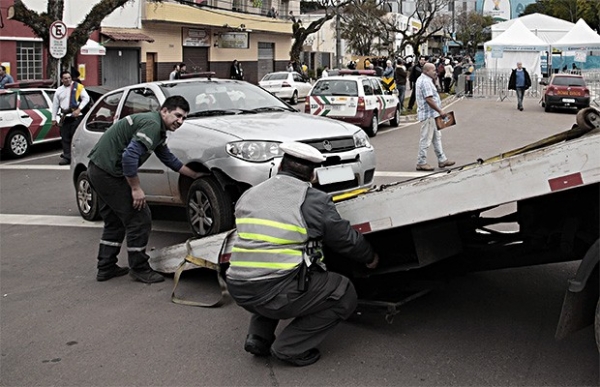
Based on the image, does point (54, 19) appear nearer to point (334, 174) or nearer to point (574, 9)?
point (334, 174)

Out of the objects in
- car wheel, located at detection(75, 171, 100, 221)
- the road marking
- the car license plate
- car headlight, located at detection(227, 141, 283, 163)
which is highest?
car headlight, located at detection(227, 141, 283, 163)

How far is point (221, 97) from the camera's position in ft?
26.2

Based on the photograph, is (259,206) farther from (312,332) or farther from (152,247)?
(152,247)

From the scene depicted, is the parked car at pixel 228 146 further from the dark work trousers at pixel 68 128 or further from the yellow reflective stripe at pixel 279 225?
the dark work trousers at pixel 68 128

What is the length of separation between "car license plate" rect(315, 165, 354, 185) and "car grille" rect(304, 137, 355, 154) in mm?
195

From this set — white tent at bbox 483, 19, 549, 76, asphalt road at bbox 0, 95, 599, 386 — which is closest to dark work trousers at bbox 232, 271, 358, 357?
asphalt road at bbox 0, 95, 599, 386

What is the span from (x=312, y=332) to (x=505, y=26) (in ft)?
161

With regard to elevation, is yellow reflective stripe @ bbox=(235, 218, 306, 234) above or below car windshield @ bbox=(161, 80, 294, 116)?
below

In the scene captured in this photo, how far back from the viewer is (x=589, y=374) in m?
4.18

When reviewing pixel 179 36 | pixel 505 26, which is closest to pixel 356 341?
pixel 179 36

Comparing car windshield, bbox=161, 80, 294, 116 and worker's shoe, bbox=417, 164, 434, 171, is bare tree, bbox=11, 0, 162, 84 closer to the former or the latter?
worker's shoe, bbox=417, 164, 434, 171

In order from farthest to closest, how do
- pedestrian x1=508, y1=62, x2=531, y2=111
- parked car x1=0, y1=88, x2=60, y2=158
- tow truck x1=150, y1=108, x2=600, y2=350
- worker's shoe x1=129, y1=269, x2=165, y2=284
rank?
pedestrian x1=508, y1=62, x2=531, y2=111, parked car x1=0, y1=88, x2=60, y2=158, worker's shoe x1=129, y1=269, x2=165, y2=284, tow truck x1=150, y1=108, x2=600, y2=350

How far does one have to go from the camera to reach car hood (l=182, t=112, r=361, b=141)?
6836mm

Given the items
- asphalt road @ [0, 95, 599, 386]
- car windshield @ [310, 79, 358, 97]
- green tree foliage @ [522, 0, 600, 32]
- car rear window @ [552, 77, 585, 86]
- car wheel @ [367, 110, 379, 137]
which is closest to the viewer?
asphalt road @ [0, 95, 599, 386]
